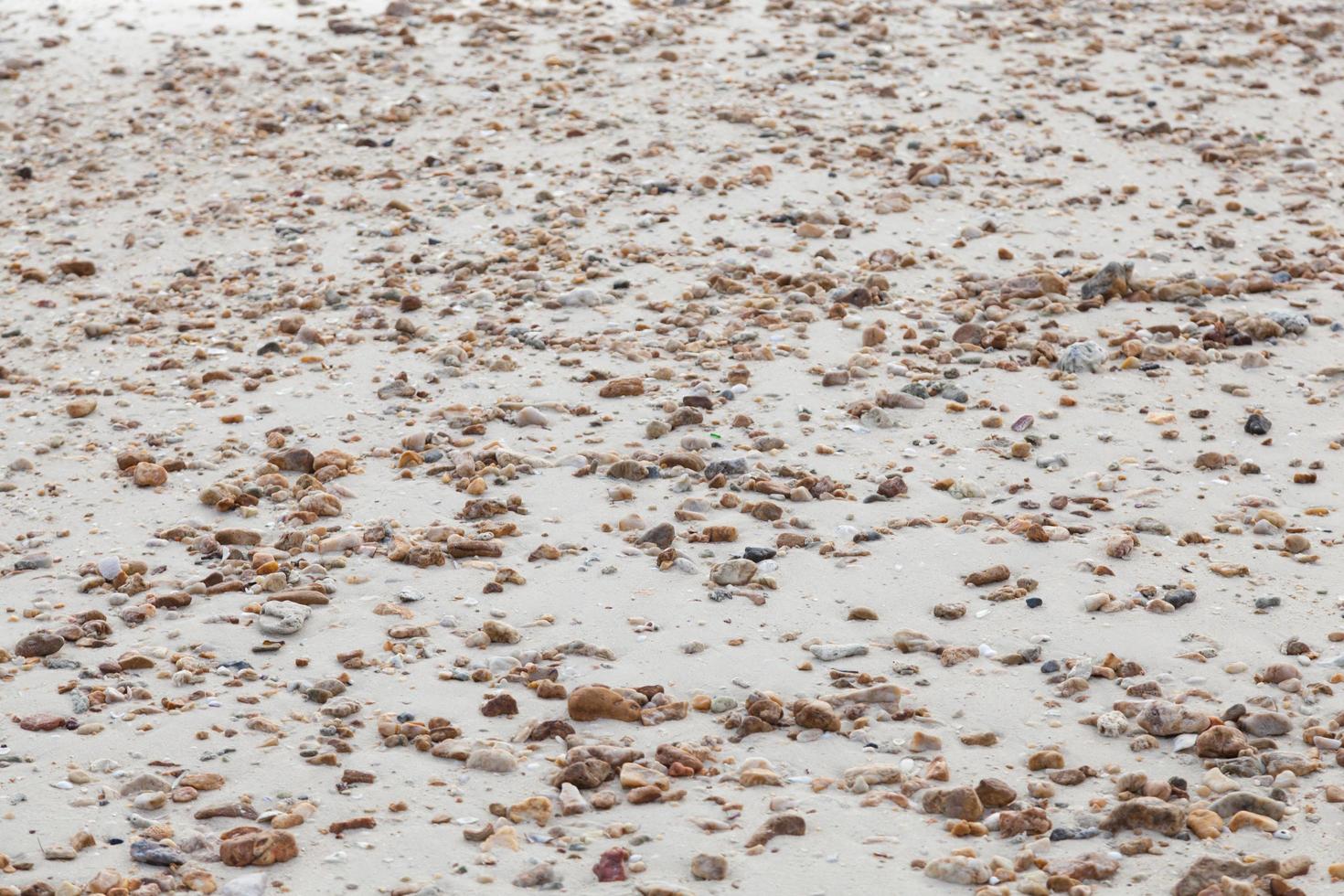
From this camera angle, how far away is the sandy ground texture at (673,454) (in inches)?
141

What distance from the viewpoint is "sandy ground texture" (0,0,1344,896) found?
11.7 feet

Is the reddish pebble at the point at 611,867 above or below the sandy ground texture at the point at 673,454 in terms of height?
above

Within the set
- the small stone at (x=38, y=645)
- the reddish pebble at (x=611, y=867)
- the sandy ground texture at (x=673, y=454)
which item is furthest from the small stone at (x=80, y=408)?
the reddish pebble at (x=611, y=867)

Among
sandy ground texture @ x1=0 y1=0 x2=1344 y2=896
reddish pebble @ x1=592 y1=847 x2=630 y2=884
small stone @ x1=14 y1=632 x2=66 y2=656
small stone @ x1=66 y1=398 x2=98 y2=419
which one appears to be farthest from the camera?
small stone @ x1=66 y1=398 x2=98 y2=419

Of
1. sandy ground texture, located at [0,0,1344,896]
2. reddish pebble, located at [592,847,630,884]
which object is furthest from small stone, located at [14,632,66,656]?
reddish pebble, located at [592,847,630,884]

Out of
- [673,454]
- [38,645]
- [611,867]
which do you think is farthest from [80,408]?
[611,867]

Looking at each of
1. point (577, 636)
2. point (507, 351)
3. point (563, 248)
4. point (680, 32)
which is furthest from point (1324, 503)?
point (680, 32)

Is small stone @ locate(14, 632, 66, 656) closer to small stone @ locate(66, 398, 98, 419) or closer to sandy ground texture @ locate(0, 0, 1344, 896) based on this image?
sandy ground texture @ locate(0, 0, 1344, 896)

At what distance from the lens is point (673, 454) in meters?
5.51

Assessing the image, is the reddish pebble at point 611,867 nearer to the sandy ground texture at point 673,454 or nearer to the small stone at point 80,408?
the sandy ground texture at point 673,454

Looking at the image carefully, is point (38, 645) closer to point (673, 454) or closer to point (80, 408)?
point (80, 408)

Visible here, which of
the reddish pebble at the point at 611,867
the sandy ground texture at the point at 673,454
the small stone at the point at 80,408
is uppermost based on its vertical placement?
the reddish pebble at the point at 611,867

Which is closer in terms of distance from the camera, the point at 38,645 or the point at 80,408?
the point at 38,645

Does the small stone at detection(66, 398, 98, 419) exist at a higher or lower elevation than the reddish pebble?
lower
